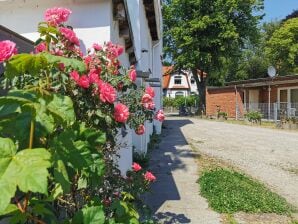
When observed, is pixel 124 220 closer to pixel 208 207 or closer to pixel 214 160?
pixel 208 207

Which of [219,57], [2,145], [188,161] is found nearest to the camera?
[2,145]

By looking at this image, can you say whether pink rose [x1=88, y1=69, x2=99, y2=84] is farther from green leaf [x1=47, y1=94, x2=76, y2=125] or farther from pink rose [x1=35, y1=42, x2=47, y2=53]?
green leaf [x1=47, y1=94, x2=76, y2=125]

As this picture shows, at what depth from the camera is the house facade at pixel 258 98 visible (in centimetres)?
2869

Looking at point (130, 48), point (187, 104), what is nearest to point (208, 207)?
point (130, 48)

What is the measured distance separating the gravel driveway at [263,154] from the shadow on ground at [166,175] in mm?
1119

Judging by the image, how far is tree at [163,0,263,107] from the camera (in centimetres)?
3966

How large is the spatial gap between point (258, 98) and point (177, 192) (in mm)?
28418

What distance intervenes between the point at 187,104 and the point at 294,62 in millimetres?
14228

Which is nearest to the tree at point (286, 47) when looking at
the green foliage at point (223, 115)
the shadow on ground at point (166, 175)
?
the green foliage at point (223, 115)

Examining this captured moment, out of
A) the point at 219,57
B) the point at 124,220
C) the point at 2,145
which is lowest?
the point at 124,220

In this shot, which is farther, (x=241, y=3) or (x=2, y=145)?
(x=241, y=3)

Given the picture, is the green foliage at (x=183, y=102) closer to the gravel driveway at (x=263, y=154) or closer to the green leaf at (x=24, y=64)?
the gravel driveway at (x=263, y=154)

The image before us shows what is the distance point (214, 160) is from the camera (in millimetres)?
12570

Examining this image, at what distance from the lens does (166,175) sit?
10109mm
